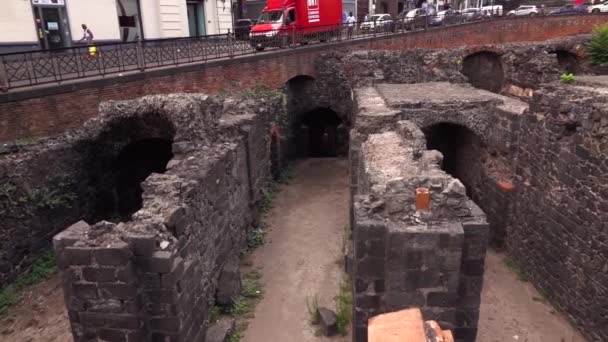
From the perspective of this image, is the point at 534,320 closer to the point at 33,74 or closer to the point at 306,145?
the point at 33,74

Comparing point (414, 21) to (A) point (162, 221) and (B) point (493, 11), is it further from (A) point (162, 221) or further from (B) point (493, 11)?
(A) point (162, 221)

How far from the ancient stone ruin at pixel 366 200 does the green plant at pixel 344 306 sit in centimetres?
42

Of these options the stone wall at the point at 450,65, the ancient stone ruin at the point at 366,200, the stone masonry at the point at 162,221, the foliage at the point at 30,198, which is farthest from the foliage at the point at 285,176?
the foliage at the point at 30,198

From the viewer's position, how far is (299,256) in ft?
30.4

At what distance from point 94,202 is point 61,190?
87 centimetres

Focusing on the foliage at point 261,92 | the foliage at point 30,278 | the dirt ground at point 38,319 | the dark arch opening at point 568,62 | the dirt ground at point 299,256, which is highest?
the dark arch opening at point 568,62

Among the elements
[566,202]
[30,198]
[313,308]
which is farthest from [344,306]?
[30,198]

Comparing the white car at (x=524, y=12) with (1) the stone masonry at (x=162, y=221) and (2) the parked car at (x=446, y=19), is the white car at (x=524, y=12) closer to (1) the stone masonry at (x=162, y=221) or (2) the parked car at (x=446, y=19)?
(2) the parked car at (x=446, y=19)

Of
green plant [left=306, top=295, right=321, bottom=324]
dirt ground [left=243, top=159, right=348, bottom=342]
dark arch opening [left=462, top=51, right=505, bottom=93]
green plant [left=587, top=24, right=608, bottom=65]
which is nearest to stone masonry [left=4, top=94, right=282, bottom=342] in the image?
dirt ground [left=243, top=159, right=348, bottom=342]

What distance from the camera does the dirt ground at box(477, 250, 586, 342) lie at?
691 centimetres

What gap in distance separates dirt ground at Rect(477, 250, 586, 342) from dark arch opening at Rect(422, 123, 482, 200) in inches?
113

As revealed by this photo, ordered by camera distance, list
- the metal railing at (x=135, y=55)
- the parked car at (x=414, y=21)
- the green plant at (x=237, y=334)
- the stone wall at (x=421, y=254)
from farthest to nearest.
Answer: the parked car at (x=414, y=21) → the metal railing at (x=135, y=55) → the green plant at (x=237, y=334) → the stone wall at (x=421, y=254)

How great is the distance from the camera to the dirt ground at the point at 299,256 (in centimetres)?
709

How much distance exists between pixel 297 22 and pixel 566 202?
14.7 m
